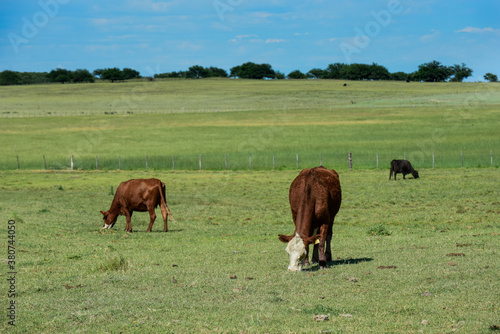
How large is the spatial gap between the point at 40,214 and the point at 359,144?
49.4 metres

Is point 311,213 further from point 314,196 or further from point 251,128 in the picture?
point 251,128

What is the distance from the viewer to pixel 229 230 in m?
21.7

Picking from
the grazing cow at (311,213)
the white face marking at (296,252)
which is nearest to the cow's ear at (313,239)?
the grazing cow at (311,213)

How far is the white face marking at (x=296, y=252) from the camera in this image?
11.9 metres

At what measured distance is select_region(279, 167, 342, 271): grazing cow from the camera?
39.2ft

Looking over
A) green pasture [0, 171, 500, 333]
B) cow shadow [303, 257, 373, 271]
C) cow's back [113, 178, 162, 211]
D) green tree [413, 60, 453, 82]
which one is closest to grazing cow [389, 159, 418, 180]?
green pasture [0, 171, 500, 333]

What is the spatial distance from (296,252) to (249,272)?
1.34 meters

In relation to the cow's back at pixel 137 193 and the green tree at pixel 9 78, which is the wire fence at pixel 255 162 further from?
the green tree at pixel 9 78

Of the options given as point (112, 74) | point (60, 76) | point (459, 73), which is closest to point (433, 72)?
point (459, 73)

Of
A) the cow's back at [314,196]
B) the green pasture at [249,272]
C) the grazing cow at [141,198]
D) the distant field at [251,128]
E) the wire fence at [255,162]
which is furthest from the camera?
the distant field at [251,128]

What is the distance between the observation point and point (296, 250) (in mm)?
11883

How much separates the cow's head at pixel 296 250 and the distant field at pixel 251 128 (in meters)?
40.8

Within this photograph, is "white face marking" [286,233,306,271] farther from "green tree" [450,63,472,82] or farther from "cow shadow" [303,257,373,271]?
"green tree" [450,63,472,82]

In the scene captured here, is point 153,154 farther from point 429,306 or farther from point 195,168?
point 429,306
